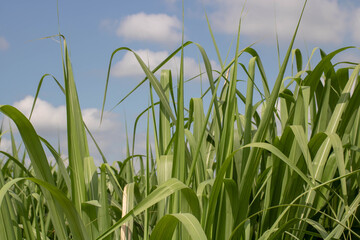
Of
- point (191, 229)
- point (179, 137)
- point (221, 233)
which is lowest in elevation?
point (221, 233)

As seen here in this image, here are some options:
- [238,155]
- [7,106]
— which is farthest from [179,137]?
[7,106]

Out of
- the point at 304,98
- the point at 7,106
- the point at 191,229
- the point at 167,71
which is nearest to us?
the point at 191,229

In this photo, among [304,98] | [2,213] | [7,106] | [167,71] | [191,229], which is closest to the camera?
[191,229]

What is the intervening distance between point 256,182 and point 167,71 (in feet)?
1.25

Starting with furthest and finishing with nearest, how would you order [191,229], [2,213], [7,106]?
[2,213] → [7,106] → [191,229]

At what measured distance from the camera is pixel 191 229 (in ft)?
A: 2.03

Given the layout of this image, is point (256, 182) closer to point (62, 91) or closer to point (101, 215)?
point (101, 215)

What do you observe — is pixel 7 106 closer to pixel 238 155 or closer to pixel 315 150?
pixel 238 155

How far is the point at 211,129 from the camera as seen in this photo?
117 cm

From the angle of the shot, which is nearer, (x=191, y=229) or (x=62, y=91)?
(x=191, y=229)

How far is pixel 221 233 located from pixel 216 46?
0.46 m

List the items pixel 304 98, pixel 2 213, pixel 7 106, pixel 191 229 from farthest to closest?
pixel 304 98 → pixel 2 213 → pixel 7 106 → pixel 191 229

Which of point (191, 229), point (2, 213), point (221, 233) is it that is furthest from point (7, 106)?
point (221, 233)

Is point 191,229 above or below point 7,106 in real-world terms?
below
